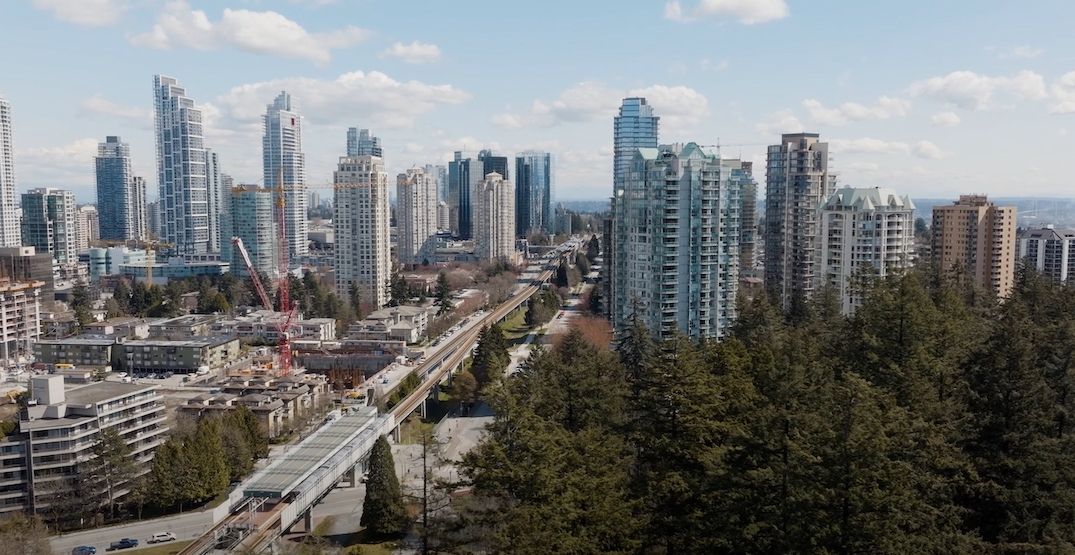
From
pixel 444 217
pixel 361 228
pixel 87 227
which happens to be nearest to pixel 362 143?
pixel 444 217

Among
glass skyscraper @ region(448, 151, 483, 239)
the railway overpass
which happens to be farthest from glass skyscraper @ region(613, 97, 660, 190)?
the railway overpass

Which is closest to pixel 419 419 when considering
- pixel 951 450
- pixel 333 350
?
pixel 333 350

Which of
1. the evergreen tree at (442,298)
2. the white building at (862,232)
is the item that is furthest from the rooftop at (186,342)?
the white building at (862,232)

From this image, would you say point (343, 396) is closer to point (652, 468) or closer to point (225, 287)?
point (652, 468)

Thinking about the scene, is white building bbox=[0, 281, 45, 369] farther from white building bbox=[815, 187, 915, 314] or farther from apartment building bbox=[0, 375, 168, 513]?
white building bbox=[815, 187, 915, 314]

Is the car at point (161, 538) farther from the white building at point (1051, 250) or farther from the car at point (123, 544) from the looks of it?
the white building at point (1051, 250)
